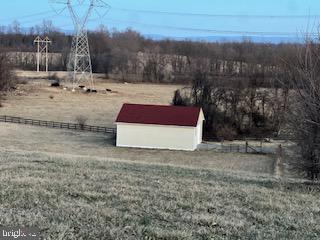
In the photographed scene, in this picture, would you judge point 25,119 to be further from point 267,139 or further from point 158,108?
point 267,139

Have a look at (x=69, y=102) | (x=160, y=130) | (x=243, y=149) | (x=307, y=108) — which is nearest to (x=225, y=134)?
(x=243, y=149)

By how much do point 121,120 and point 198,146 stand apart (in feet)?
22.2

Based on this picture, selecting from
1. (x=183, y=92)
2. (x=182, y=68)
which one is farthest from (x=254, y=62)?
(x=182, y=68)

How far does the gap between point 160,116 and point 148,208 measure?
38.4 metres

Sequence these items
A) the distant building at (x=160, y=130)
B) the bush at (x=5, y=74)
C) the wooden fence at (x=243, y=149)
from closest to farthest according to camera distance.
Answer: the wooden fence at (x=243, y=149) → the distant building at (x=160, y=130) → the bush at (x=5, y=74)

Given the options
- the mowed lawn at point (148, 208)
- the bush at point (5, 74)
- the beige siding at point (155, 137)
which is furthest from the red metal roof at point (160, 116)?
the bush at point (5, 74)

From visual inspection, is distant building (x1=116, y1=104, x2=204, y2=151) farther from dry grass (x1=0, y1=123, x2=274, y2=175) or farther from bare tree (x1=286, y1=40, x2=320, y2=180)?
bare tree (x1=286, y1=40, x2=320, y2=180)

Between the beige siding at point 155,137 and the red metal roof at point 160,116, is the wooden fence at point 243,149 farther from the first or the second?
the red metal roof at point 160,116

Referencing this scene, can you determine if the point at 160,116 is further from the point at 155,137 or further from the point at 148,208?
the point at 148,208

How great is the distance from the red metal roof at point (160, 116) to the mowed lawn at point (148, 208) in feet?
113

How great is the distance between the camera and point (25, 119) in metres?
60.4

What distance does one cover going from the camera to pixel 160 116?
45938 millimetres

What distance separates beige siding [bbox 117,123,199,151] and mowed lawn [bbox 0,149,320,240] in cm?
3364

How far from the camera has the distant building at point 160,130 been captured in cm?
4466
